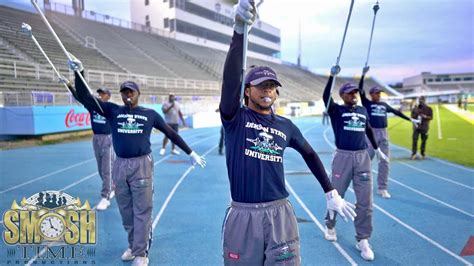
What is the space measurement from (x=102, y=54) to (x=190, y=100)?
25.3 feet

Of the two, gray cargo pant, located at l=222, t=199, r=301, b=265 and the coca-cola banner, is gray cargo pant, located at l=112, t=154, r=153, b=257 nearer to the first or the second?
gray cargo pant, located at l=222, t=199, r=301, b=265

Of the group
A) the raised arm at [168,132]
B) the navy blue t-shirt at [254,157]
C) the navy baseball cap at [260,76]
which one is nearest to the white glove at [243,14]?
the navy baseball cap at [260,76]

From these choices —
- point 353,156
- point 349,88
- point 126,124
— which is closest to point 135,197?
point 126,124

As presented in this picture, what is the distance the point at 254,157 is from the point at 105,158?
492cm

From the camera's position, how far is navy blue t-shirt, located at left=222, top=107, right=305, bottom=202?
2.30 meters

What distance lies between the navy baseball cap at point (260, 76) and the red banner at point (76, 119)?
50.7 ft

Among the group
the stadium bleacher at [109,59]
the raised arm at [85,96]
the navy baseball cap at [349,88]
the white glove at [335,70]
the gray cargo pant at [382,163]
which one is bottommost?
the gray cargo pant at [382,163]

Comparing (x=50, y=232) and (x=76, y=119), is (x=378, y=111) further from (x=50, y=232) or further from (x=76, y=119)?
(x=76, y=119)

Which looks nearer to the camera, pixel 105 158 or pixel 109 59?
pixel 105 158

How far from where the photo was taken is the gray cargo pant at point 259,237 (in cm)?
225

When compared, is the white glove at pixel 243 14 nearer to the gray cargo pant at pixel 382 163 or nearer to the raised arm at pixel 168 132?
the raised arm at pixel 168 132

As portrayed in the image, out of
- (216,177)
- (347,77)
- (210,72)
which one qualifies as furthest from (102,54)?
(347,77)

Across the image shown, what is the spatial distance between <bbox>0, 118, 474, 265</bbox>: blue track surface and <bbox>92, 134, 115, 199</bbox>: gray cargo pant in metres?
0.45

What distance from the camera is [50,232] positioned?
4621 mm
